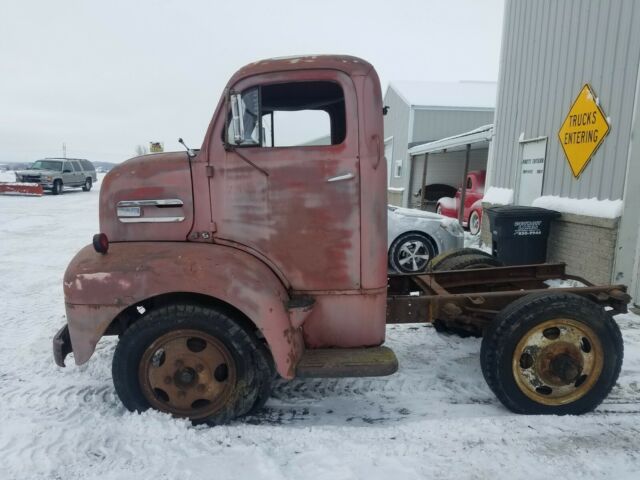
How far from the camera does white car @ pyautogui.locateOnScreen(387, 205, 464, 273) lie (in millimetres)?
7797

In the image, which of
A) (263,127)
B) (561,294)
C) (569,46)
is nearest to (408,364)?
(561,294)

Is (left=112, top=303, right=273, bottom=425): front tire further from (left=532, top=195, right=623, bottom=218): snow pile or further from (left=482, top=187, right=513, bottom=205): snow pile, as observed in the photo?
(left=482, top=187, right=513, bottom=205): snow pile

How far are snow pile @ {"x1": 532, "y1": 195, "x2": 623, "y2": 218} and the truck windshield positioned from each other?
2787 centimetres

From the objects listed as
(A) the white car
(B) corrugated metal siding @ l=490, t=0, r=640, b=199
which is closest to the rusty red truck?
(B) corrugated metal siding @ l=490, t=0, r=640, b=199

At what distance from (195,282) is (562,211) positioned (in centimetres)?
631

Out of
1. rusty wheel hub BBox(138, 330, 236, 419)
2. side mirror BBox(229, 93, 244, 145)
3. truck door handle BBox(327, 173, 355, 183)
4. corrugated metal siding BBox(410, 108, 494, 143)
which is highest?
corrugated metal siding BBox(410, 108, 494, 143)

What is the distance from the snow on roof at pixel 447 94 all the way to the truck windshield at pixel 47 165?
2063 centimetres

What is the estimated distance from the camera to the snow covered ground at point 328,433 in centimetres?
251

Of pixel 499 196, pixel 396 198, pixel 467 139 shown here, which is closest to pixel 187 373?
pixel 499 196

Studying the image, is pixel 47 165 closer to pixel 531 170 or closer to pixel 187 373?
pixel 531 170

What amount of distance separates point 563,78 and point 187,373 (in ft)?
24.8

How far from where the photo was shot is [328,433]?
2859mm

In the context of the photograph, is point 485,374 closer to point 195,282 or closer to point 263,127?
point 195,282

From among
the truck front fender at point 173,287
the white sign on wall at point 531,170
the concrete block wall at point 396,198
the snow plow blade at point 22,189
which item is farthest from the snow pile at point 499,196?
the snow plow blade at point 22,189
